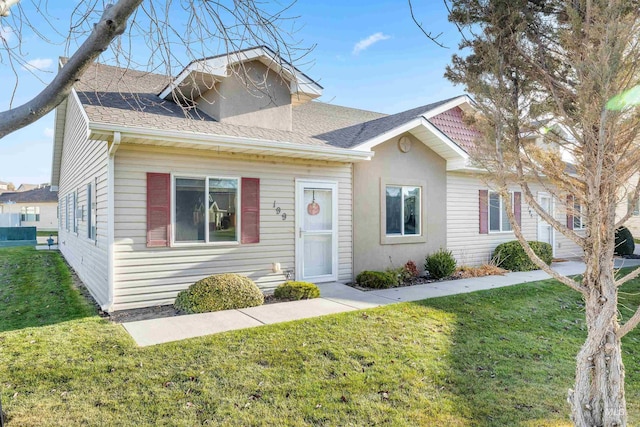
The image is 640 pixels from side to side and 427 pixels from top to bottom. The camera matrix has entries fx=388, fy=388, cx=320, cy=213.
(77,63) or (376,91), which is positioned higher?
(376,91)

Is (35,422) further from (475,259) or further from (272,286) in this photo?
(475,259)

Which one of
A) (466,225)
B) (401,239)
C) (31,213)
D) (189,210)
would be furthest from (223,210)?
(31,213)

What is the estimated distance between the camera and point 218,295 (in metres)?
6.28

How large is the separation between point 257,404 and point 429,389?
168cm

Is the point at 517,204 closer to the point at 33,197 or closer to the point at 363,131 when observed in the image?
the point at 363,131

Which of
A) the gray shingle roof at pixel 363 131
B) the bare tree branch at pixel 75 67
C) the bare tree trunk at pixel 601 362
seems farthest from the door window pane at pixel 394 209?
the bare tree branch at pixel 75 67

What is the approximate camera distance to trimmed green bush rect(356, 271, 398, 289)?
26.7ft

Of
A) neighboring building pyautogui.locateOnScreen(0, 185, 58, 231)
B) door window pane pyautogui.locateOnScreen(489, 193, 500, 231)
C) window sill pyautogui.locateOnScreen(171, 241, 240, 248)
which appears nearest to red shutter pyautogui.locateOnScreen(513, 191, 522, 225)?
door window pane pyautogui.locateOnScreen(489, 193, 500, 231)

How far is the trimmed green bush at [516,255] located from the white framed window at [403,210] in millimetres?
2851

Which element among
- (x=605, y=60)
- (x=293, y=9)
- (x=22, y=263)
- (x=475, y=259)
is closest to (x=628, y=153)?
(x=605, y=60)

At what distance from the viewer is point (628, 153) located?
2676mm

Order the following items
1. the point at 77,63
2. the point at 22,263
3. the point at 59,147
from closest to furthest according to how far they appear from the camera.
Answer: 1. the point at 77,63
2. the point at 22,263
3. the point at 59,147

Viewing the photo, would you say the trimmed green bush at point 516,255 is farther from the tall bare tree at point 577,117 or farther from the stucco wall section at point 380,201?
the tall bare tree at point 577,117

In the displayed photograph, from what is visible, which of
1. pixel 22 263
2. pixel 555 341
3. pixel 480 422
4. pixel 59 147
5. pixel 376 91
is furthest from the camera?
pixel 59 147
